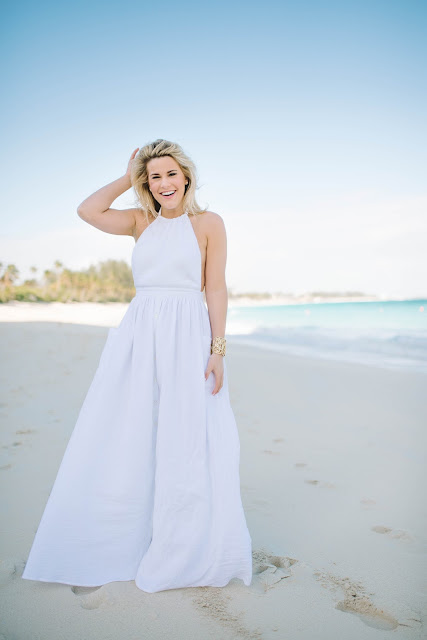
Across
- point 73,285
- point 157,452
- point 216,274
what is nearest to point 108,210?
point 216,274

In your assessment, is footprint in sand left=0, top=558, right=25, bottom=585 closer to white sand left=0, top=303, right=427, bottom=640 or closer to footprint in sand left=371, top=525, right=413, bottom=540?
white sand left=0, top=303, right=427, bottom=640

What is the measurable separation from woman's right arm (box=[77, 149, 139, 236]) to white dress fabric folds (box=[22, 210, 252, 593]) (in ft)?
1.14

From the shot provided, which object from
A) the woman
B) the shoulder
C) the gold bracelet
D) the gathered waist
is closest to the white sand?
the woman

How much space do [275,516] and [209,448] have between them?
3.60 feet

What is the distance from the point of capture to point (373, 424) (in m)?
5.01

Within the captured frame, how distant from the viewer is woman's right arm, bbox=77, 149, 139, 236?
2.20 meters

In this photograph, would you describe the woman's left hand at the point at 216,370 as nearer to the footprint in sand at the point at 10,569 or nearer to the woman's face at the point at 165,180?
the woman's face at the point at 165,180

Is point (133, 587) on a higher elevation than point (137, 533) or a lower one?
lower

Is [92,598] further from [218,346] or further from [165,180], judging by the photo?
[165,180]

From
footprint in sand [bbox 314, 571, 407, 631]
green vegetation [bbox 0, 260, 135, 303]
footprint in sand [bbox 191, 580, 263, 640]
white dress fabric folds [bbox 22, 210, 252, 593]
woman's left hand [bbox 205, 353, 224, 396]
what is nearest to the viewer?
footprint in sand [bbox 191, 580, 263, 640]

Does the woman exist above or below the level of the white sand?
above

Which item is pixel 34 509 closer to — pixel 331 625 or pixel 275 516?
pixel 275 516

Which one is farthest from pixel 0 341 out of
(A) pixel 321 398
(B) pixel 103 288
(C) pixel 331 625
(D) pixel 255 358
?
(B) pixel 103 288

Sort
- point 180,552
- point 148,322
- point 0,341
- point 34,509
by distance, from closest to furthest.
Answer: point 180,552 < point 148,322 < point 34,509 < point 0,341
